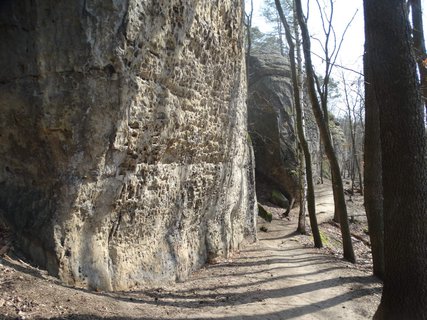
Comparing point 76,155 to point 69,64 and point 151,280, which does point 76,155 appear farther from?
point 151,280

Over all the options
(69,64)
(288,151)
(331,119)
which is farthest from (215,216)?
(331,119)

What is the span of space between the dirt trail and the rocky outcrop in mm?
11003

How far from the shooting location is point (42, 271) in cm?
586

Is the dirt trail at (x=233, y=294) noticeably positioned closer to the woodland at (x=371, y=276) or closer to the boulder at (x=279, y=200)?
the woodland at (x=371, y=276)

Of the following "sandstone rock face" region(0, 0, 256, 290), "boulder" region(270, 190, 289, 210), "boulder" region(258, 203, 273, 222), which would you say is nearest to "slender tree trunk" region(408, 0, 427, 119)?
"sandstone rock face" region(0, 0, 256, 290)

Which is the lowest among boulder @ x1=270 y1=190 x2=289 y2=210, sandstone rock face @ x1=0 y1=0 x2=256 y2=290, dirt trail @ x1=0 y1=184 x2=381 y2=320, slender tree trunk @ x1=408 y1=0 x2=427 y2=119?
dirt trail @ x1=0 y1=184 x2=381 y2=320

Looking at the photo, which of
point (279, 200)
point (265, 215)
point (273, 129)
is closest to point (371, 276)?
point (265, 215)

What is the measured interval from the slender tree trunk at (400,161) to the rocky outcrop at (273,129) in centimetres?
1725

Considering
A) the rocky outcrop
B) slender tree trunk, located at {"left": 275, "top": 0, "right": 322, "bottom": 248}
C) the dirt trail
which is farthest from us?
the rocky outcrop

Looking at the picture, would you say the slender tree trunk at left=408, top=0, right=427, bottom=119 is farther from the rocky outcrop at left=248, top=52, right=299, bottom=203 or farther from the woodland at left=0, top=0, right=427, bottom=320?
the rocky outcrop at left=248, top=52, right=299, bottom=203

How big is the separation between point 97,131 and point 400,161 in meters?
4.41

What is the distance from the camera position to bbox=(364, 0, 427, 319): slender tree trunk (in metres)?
5.22

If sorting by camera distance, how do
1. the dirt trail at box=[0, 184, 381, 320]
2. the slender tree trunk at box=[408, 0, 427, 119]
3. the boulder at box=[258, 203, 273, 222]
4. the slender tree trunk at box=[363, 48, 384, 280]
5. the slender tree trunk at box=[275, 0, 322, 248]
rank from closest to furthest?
the dirt trail at box=[0, 184, 381, 320]
the slender tree trunk at box=[363, 48, 384, 280]
the slender tree trunk at box=[408, 0, 427, 119]
the slender tree trunk at box=[275, 0, 322, 248]
the boulder at box=[258, 203, 273, 222]

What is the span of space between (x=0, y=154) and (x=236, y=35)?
7601mm
